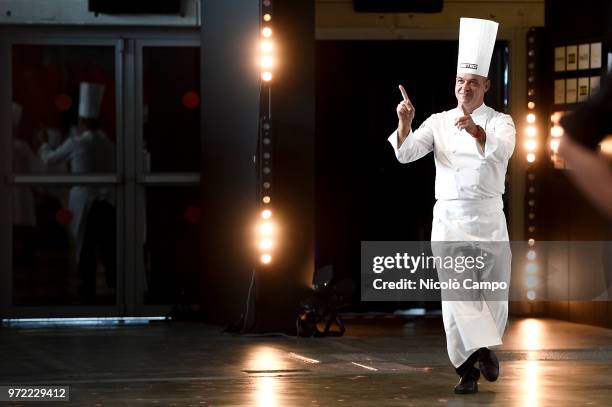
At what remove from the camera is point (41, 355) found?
32.2ft

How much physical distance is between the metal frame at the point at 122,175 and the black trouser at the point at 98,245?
0.30 feet

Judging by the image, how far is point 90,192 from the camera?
40.6 ft

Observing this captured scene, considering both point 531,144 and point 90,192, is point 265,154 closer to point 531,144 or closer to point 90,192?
point 90,192

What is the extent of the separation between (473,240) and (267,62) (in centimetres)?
344

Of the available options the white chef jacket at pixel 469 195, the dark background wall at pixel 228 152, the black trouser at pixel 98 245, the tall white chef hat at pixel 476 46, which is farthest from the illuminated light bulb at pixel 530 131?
the white chef jacket at pixel 469 195

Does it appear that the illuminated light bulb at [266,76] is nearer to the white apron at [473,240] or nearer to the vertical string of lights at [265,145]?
the vertical string of lights at [265,145]

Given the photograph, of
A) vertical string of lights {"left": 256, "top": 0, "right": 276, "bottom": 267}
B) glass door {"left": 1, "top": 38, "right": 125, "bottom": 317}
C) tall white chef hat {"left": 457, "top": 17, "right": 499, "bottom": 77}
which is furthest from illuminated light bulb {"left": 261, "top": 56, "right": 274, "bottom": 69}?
tall white chef hat {"left": 457, "top": 17, "right": 499, "bottom": 77}

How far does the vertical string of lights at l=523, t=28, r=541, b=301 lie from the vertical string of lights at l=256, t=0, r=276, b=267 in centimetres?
274

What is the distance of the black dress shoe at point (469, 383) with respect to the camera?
7.85 m

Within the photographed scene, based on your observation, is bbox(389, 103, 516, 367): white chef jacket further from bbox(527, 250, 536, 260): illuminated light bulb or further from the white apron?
bbox(527, 250, 536, 260): illuminated light bulb

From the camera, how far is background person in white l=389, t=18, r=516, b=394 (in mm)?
7863

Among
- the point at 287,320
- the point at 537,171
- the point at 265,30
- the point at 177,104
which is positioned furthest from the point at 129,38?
the point at 537,171

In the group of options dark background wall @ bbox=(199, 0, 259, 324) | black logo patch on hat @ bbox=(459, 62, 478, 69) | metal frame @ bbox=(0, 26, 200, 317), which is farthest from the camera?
metal frame @ bbox=(0, 26, 200, 317)

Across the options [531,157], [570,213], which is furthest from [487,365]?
[531,157]
